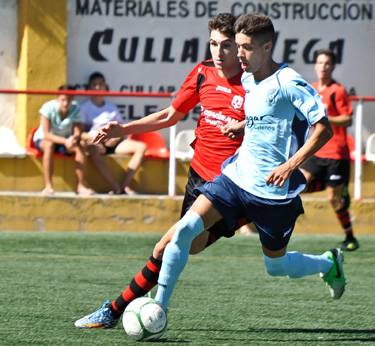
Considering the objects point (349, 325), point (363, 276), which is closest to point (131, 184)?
point (363, 276)

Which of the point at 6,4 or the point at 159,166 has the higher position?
the point at 6,4

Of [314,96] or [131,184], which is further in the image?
[131,184]

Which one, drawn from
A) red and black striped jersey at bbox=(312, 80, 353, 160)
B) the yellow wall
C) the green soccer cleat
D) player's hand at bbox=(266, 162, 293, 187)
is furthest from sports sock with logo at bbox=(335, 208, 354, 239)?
player's hand at bbox=(266, 162, 293, 187)

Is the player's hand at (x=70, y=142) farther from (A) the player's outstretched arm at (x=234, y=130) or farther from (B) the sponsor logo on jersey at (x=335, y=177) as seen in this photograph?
(A) the player's outstretched arm at (x=234, y=130)

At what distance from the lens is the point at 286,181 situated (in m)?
7.28

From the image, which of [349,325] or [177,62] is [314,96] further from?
[177,62]

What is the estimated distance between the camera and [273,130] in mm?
7355

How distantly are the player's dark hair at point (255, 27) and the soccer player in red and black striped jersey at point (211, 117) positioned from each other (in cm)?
57

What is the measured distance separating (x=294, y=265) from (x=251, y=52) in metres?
1.33

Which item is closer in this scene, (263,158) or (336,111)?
(263,158)

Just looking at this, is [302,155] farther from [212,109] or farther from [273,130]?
[212,109]

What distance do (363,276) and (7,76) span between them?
7097 mm

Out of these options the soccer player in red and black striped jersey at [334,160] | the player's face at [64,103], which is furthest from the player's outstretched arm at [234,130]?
the player's face at [64,103]

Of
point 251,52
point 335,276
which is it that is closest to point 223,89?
point 251,52
